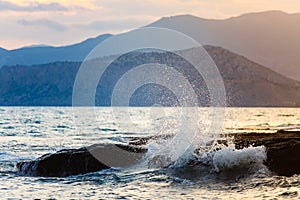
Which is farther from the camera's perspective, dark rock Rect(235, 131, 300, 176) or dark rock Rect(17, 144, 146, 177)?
dark rock Rect(17, 144, 146, 177)

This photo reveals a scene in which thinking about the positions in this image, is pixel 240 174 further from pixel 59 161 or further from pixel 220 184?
pixel 59 161

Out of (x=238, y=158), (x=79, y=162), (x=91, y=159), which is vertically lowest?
(x=79, y=162)

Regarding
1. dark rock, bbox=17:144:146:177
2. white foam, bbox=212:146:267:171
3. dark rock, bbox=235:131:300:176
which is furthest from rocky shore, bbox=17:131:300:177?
white foam, bbox=212:146:267:171

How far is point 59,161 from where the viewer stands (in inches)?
1046

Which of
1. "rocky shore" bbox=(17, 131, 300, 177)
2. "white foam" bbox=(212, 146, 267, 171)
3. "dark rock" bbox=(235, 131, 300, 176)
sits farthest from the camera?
"rocky shore" bbox=(17, 131, 300, 177)

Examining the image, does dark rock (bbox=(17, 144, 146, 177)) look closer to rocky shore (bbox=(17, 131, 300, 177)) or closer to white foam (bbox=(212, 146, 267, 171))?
rocky shore (bbox=(17, 131, 300, 177))

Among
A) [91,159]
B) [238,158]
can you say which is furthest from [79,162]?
[238,158]

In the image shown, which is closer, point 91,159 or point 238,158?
point 238,158

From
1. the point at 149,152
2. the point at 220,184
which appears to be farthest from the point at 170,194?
the point at 149,152

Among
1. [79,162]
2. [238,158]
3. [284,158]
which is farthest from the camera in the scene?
[79,162]

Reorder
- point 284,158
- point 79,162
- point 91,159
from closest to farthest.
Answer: point 284,158
point 79,162
point 91,159

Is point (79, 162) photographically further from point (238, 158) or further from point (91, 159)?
point (238, 158)

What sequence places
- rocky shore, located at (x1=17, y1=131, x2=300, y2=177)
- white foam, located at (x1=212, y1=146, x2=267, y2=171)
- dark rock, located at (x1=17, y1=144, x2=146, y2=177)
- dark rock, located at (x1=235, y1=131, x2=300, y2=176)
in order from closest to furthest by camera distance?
dark rock, located at (x1=235, y1=131, x2=300, y2=176) → white foam, located at (x1=212, y1=146, x2=267, y2=171) → rocky shore, located at (x1=17, y1=131, x2=300, y2=177) → dark rock, located at (x1=17, y1=144, x2=146, y2=177)

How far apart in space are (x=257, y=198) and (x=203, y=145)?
8.77 metres
